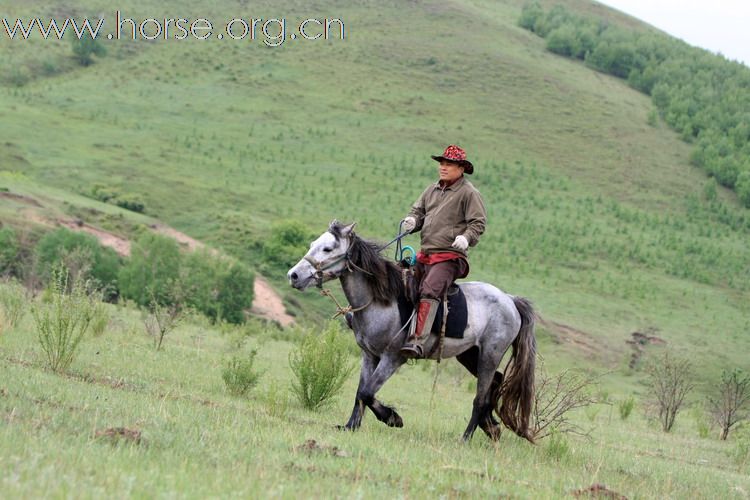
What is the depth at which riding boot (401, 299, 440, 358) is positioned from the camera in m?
8.59

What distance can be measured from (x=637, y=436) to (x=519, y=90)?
7312 centimetres

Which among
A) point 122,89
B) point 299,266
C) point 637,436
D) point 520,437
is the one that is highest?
point 299,266

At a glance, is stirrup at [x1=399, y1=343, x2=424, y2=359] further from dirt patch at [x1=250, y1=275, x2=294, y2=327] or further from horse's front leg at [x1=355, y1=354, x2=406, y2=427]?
dirt patch at [x1=250, y1=275, x2=294, y2=327]

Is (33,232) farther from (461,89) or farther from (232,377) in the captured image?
(461,89)

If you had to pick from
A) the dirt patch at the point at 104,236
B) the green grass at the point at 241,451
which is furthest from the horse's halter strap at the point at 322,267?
the dirt patch at the point at 104,236

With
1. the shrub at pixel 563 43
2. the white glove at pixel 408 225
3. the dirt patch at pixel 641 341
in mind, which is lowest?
the dirt patch at pixel 641 341

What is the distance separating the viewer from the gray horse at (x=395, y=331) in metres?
8.54

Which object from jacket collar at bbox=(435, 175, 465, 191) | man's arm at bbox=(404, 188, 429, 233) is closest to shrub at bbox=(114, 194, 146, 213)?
man's arm at bbox=(404, 188, 429, 233)

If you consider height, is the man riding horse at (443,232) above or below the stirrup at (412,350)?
above

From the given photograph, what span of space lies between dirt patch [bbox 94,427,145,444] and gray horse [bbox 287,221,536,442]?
2.73m

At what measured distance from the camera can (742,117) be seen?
86000 millimetres

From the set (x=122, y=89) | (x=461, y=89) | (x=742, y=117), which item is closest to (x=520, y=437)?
(x=122, y=89)

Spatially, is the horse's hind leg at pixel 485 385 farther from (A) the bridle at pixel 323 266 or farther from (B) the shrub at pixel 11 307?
(B) the shrub at pixel 11 307

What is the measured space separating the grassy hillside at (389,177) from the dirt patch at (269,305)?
141 centimetres
